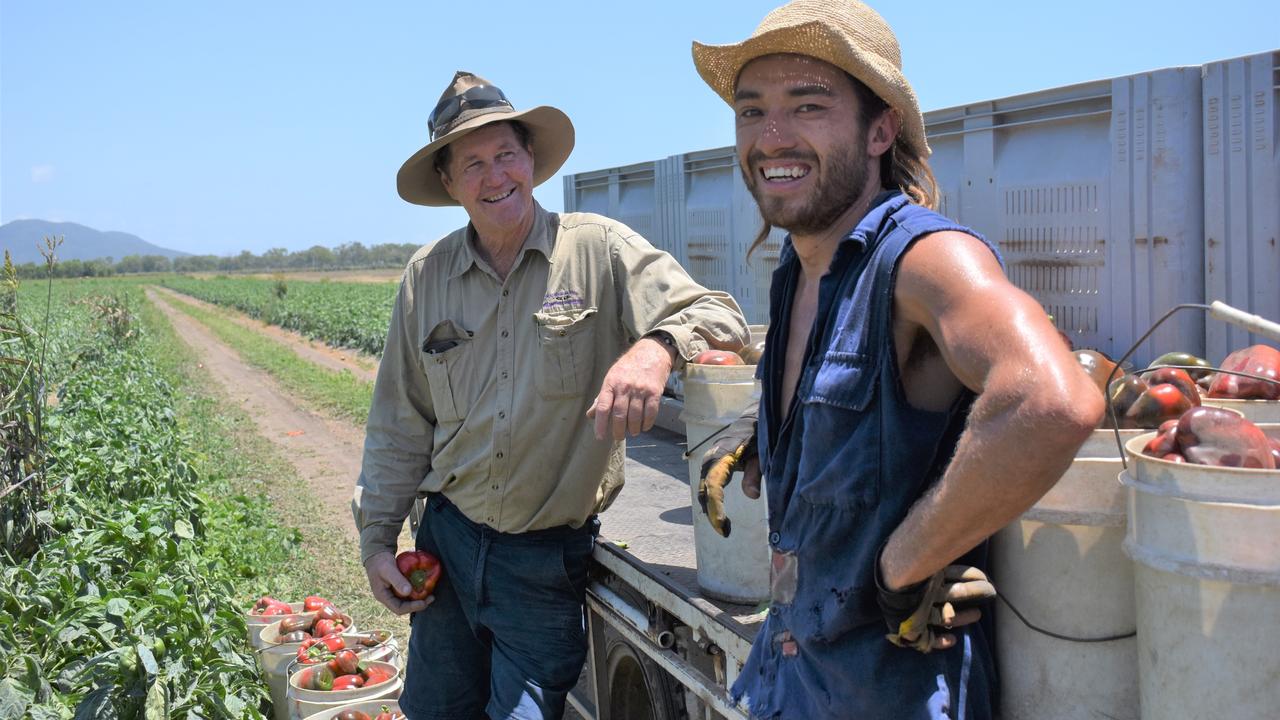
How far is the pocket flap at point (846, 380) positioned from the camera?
1758 mm

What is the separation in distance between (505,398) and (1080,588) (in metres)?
2.01

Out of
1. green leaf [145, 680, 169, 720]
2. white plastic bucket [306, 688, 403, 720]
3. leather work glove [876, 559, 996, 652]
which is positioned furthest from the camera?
white plastic bucket [306, 688, 403, 720]

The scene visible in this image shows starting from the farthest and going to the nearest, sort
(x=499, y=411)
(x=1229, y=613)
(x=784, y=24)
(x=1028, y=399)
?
1. (x=499, y=411)
2. (x=784, y=24)
3. (x=1229, y=613)
4. (x=1028, y=399)

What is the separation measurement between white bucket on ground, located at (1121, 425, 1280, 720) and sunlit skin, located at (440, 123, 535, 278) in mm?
2274

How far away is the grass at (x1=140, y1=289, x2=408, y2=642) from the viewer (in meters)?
7.18

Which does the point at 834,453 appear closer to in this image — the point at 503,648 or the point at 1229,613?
the point at 1229,613

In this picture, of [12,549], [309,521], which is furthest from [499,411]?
[309,521]

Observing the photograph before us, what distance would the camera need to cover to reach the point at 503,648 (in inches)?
138

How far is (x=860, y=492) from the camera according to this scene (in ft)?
5.87

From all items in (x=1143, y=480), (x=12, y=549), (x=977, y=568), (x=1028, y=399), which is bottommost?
(x=12, y=549)

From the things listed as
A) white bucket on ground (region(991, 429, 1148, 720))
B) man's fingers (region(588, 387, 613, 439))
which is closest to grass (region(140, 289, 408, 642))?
man's fingers (region(588, 387, 613, 439))

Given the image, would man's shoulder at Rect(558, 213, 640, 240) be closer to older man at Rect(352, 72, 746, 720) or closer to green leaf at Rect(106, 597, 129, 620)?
older man at Rect(352, 72, 746, 720)

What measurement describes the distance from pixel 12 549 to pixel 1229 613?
5.53m

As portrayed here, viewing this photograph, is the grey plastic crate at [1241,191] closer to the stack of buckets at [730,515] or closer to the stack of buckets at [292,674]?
the stack of buckets at [730,515]
